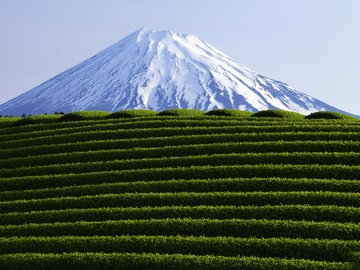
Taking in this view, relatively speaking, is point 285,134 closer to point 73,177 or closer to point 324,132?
point 324,132

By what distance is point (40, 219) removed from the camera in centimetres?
2598

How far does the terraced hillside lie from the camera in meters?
21.6

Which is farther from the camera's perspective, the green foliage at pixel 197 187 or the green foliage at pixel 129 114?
the green foliage at pixel 129 114

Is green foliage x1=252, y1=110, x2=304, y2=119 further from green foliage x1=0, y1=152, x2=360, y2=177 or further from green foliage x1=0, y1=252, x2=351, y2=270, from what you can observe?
green foliage x1=0, y1=252, x2=351, y2=270

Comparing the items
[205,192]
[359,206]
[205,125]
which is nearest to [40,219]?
[205,192]

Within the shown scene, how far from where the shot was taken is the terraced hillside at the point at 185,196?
21.6m

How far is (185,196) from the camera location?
2652 cm

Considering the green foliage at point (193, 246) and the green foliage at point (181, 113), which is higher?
the green foliage at point (181, 113)

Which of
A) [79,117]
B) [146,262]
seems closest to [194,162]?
[146,262]

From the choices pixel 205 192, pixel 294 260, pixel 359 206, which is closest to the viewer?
pixel 294 260

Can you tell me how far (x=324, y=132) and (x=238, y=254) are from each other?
1544 centimetres

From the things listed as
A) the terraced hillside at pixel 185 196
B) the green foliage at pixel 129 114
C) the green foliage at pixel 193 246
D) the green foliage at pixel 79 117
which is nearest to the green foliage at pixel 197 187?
the terraced hillside at pixel 185 196

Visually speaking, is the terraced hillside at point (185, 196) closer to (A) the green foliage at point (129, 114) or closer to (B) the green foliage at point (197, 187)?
(B) the green foliage at point (197, 187)

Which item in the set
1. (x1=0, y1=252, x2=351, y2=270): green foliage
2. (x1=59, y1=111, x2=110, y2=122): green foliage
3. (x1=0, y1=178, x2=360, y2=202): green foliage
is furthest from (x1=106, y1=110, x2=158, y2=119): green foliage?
(x1=0, y1=252, x2=351, y2=270): green foliage
